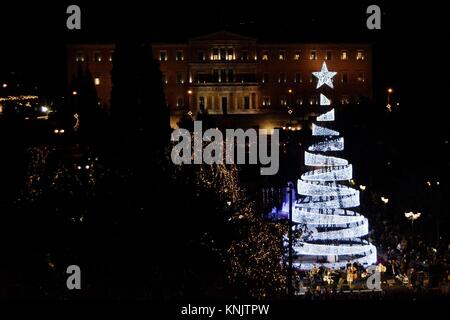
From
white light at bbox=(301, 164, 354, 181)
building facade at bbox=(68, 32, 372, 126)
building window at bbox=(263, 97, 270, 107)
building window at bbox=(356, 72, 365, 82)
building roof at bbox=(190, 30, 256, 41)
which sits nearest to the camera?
white light at bbox=(301, 164, 354, 181)

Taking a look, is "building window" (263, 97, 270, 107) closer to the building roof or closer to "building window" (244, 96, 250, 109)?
"building window" (244, 96, 250, 109)

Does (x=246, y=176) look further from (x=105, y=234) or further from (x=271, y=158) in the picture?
(x=105, y=234)

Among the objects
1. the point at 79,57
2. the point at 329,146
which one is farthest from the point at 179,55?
the point at 329,146

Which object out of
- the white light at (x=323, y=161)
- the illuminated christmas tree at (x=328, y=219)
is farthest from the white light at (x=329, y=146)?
the white light at (x=323, y=161)

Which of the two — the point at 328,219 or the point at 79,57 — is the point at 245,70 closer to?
the point at 79,57

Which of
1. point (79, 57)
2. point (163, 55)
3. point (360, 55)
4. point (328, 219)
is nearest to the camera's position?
point (328, 219)

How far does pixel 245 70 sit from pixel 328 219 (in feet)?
152

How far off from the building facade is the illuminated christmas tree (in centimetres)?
4267

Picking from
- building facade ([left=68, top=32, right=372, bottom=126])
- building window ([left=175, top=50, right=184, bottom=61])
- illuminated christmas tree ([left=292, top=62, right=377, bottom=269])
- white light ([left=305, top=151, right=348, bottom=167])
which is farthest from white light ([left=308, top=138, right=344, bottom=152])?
building window ([left=175, top=50, right=184, bottom=61])

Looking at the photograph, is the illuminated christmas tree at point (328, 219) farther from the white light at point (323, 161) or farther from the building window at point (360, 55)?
the building window at point (360, 55)

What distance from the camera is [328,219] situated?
66.6 feet

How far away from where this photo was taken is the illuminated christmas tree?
20.1 metres

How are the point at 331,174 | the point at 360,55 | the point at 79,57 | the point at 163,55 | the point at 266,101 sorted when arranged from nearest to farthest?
the point at 331,174 → the point at 79,57 → the point at 266,101 → the point at 163,55 → the point at 360,55
